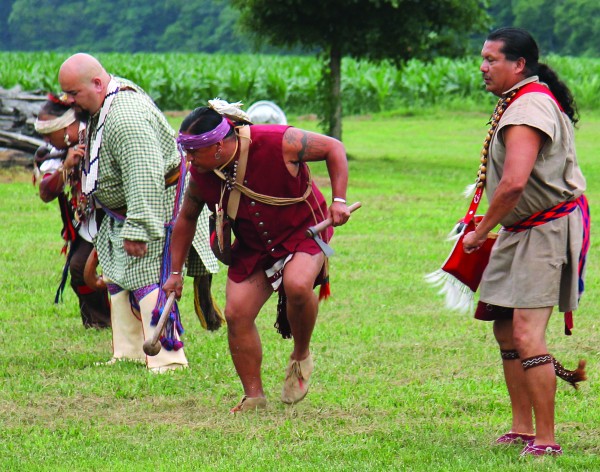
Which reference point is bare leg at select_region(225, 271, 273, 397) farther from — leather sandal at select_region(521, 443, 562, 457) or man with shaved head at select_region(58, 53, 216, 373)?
leather sandal at select_region(521, 443, 562, 457)

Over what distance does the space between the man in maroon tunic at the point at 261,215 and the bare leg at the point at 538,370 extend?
1.05 m

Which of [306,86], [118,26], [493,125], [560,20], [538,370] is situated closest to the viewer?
[538,370]

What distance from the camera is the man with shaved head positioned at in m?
6.36

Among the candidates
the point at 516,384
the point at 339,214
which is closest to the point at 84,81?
the point at 339,214

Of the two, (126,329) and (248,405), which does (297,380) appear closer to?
(248,405)

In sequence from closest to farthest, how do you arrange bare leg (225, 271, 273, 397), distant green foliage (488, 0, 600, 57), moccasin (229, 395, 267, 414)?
1. bare leg (225, 271, 273, 397)
2. moccasin (229, 395, 267, 414)
3. distant green foliage (488, 0, 600, 57)

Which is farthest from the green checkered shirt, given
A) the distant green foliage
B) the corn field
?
the distant green foliage

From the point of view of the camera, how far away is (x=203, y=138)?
5219mm

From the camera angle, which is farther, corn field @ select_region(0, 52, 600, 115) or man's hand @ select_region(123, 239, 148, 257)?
corn field @ select_region(0, 52, 600, 115)

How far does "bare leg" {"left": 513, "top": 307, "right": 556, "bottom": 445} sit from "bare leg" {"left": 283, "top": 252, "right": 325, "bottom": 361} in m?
1.14

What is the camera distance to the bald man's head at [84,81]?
20.9ft

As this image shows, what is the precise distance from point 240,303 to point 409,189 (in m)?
10.9

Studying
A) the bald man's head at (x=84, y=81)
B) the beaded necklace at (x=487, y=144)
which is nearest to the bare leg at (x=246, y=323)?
the beaded necklace at (x=487, y=144)

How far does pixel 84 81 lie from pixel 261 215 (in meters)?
1.61
